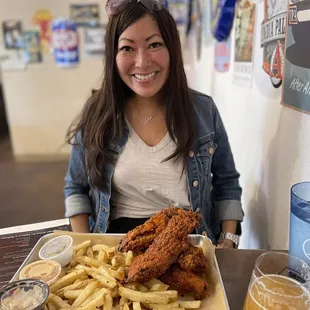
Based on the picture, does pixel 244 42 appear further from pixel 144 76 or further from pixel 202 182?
pixel 202 182

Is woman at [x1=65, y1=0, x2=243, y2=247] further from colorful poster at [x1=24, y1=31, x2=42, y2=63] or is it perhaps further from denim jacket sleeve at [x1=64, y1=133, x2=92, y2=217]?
colorful poster at [x1=24, y1=31, x2=42, y2=63]

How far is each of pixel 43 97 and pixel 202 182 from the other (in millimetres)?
4426

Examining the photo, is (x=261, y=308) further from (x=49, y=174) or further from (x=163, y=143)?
(x=49, y=174)

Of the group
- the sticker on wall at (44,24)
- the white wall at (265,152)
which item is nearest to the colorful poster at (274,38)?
the white wall at (265,152)

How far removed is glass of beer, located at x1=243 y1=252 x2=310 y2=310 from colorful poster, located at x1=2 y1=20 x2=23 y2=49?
5.20 m

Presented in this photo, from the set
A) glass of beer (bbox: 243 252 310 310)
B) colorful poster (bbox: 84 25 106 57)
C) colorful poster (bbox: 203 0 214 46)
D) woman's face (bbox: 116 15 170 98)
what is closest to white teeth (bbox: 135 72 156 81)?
woman's face (bbox: 116 15 170 98)

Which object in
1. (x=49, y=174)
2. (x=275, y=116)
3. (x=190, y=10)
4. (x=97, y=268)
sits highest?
(x=190, y=10)

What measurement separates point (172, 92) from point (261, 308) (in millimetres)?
972

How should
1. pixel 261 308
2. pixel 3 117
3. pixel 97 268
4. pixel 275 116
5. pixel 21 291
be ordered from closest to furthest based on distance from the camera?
1. pixel 261 308
2. pixel 21 291
3. pixel 97 268
4. pixel 275 116
5. pixel 3 117

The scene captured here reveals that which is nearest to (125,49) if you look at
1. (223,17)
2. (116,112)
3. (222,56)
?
(116,112)

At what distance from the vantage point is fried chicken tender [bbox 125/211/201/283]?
0.82 m

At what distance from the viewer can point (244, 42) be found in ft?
5.63

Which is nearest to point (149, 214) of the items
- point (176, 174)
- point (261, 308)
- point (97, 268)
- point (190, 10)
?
point (176, 174)

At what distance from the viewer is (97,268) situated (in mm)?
912
